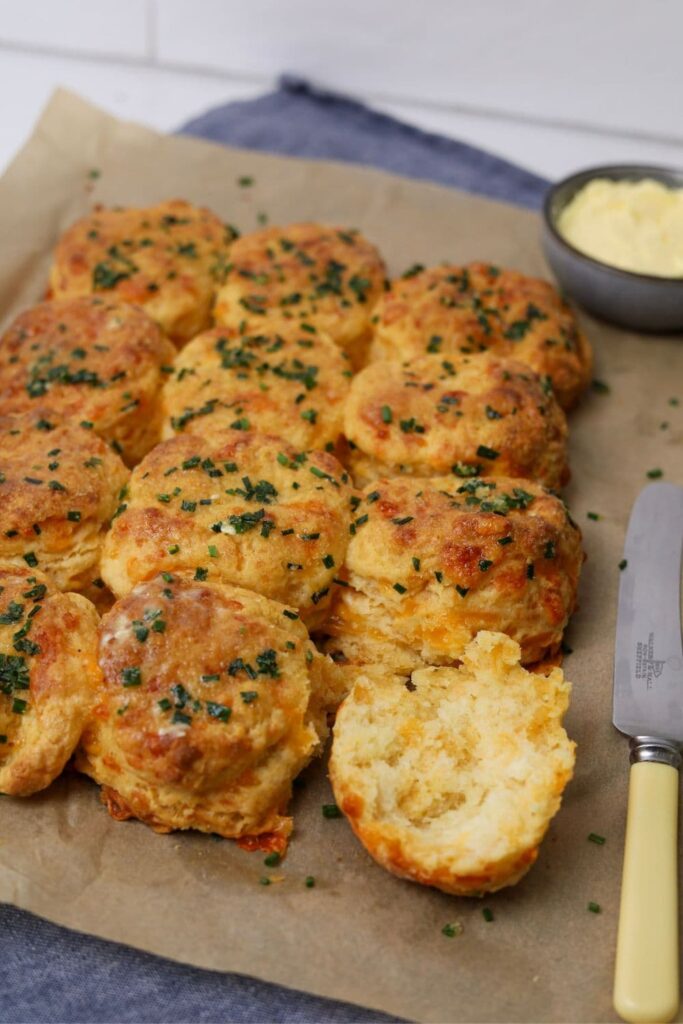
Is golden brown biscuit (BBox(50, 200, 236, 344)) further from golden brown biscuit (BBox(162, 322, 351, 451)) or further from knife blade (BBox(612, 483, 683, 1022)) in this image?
knife blade (BBox(612, 483, 683, 1022))

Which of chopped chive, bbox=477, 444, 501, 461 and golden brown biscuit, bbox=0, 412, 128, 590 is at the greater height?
golden brown biscuit, bbox=0, 412, 128, 590

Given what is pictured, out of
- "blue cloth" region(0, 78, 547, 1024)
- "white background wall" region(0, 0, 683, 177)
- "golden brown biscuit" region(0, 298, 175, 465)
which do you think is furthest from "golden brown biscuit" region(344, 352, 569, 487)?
"white background wall" region(0, 0, 683, 177)

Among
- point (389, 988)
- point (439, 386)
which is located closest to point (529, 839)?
point (389, 988)

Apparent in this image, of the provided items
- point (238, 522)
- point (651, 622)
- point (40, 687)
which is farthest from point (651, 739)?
point (40, 687)

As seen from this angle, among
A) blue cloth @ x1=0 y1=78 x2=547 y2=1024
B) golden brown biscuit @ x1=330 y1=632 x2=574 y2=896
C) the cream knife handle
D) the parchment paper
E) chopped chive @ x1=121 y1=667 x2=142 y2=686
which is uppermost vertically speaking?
chopped chive @ x1=121 y1=667 x2=142 y2=686

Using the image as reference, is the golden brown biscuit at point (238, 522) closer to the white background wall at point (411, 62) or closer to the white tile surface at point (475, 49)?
the white background wall at point (411, 62)

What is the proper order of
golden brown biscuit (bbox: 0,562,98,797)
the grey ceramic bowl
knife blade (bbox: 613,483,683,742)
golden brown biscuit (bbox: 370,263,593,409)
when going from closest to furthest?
golden brown biscuit (bbox: 0,562,98,797)
knife blade (bbox: 613,483,683,742)
golden brown biscuit (bbox: 370,263,593,409)
the grey ceramic bowl

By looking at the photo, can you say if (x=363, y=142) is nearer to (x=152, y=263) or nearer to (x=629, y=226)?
(x=629, y=226)
